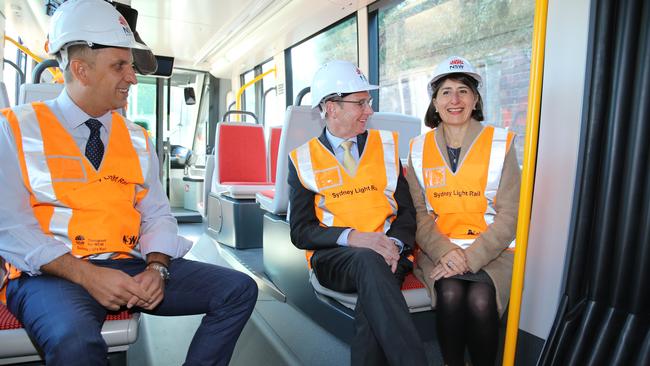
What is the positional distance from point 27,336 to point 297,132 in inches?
70.9

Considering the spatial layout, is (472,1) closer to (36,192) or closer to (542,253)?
(542,253)

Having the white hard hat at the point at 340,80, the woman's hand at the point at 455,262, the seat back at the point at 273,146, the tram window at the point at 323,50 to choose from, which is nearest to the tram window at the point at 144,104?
the tram window at the point at 323,50

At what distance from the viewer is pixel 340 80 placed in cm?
209

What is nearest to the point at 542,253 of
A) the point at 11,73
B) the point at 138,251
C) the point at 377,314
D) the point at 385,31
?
the point at 377,314

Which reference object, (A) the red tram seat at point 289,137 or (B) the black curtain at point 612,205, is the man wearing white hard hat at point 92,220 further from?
(B) the black curtain at point 612,205

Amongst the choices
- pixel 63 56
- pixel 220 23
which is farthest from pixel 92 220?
pixel 220 23

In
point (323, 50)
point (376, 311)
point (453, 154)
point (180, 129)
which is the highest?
point (323, 50)

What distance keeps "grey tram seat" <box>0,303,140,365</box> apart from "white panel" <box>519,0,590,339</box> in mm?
1779

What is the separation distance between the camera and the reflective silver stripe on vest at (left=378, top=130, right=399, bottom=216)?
2.04 meters

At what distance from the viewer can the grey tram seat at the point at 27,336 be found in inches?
53.9

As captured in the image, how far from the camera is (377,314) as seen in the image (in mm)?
1562

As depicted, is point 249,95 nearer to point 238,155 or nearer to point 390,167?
point 238,155

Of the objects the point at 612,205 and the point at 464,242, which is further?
the point at 464,242

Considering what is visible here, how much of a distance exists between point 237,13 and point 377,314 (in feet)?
18.1
